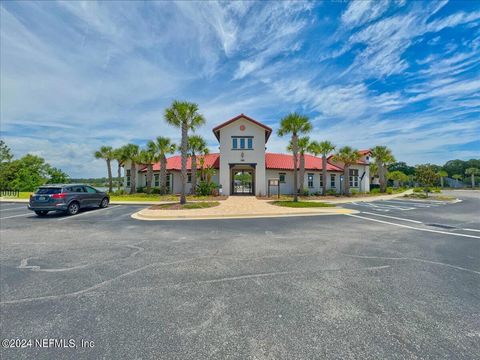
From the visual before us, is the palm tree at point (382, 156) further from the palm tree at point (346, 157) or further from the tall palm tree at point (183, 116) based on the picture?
the tall palm tree at point (183, 116)

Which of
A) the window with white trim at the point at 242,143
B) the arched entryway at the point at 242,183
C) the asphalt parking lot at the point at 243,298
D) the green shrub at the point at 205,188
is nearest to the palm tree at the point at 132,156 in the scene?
the green shrub at the point at 205,188

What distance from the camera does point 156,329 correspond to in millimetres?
2689

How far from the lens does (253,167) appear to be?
2439 cm

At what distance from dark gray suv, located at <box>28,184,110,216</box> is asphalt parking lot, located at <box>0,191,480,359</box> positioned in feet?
18.1

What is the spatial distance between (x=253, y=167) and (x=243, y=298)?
840 inches

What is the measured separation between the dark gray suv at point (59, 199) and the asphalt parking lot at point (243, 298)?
5523 mm

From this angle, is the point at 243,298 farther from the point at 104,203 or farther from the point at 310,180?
the point at 310,180

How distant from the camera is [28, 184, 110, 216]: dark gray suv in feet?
36.9

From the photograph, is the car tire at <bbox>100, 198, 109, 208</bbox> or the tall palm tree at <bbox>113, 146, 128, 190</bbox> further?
the tall palm tree at <bbox>113, 146, 128, 190</bbox>

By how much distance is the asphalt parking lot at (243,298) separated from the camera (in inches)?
94.2

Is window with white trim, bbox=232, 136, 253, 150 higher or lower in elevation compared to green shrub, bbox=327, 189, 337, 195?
higher

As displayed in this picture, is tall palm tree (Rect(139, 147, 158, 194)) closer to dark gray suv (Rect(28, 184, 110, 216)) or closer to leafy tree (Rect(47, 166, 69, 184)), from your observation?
dark gray suv (Rect(28, 184, 110, 216))

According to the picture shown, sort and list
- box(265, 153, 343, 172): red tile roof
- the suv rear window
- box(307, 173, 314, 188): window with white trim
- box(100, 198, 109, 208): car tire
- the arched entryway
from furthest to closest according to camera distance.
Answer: box(307, 173, 314, 188): window with white trim < box(265, 153, 343, 172): red tile roof < the arched entryway < box(100, 198, 109, 208): car tire < the suv rear window

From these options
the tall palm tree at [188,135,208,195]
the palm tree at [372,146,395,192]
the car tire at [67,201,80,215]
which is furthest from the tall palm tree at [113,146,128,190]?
the palm tree at [372,146,395,192]
